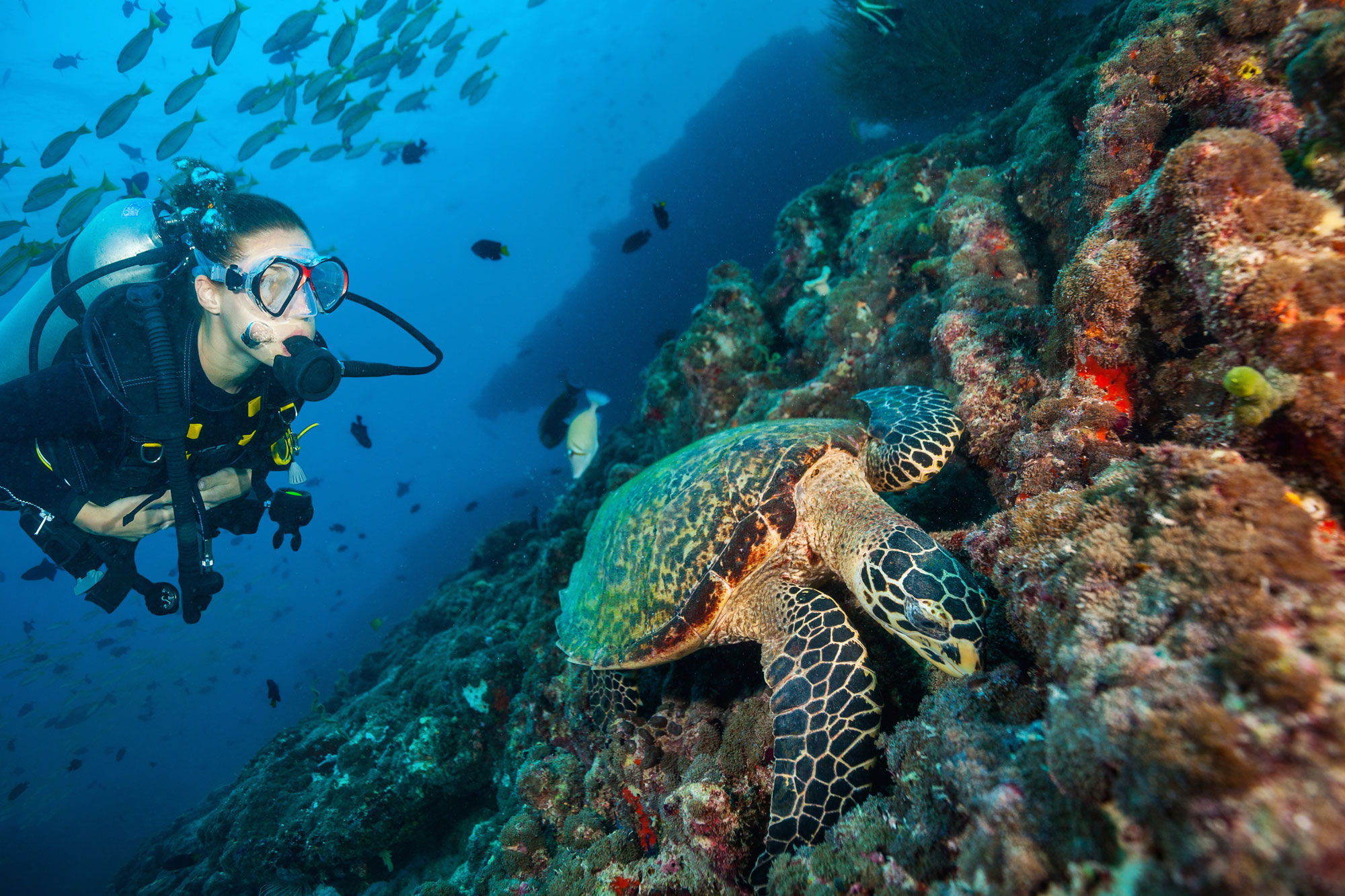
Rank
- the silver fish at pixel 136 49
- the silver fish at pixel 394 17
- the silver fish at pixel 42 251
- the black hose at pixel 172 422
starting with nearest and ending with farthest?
the black hose at pixel 172 422
the silver fish at pixel 42 251
the silver fish at pixel 136 49
the silver fish at pixel 394 17

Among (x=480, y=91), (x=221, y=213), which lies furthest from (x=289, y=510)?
(x=480, y=91)

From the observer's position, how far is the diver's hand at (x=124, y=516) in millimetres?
4035

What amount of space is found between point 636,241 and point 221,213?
621 cm

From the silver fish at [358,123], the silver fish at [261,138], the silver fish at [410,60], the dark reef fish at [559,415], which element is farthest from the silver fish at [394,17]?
the dark reef fish at [559,415]

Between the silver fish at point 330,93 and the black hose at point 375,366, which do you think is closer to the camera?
the black hose at point 375,366

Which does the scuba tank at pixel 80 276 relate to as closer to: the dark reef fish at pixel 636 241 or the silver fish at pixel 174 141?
the dark reef fish at pixel 636 241

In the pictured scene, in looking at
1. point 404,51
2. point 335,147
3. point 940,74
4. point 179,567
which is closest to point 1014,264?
point 179,567

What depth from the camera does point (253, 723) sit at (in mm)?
25047

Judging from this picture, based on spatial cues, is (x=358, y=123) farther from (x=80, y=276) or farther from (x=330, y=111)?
(x=80, y=276)

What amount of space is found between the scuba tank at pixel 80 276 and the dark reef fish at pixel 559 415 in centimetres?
472

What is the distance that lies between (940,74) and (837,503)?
42.9 ft

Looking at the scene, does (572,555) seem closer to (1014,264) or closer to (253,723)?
(1014,264)

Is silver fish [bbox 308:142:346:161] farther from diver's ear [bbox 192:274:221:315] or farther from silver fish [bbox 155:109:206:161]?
diver's ear [bbox 192:274:221:315]

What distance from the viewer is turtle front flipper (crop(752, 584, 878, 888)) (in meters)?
2.15
